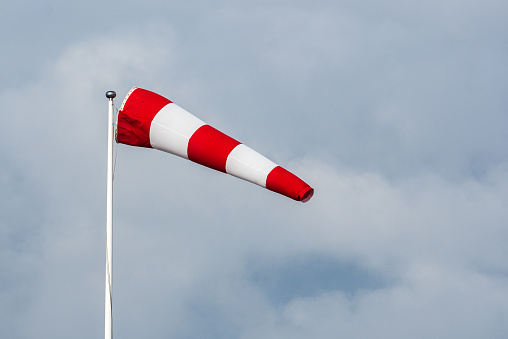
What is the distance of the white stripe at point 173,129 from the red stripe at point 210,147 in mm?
139

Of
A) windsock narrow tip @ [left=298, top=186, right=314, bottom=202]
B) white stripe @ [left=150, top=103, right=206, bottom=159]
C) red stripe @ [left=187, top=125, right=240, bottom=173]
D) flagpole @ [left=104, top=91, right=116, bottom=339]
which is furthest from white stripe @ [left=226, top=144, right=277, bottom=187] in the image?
flagpole @ [left=104, top=91, right=116, bottom=339]

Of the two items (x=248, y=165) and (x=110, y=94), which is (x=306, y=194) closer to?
(x=248, y=165)

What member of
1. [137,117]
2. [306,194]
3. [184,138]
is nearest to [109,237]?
[184,138]

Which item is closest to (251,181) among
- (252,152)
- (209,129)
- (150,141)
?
(252,152)

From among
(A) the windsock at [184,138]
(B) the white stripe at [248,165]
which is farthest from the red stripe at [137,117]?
(B) the white stripe at [248,165]

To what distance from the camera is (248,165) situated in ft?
38.0

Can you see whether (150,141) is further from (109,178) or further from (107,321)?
(107,321)

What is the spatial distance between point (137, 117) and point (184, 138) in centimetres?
100

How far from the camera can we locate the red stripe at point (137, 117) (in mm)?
12539

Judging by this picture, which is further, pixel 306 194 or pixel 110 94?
pixel 110 94

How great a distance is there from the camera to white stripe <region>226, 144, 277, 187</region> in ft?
37.6

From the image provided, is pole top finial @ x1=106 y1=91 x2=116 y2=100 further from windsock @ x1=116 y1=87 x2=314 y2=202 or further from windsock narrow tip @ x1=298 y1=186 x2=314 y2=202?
windsock narrow tip @ x1=298 y1=186 x2=314 y2=202

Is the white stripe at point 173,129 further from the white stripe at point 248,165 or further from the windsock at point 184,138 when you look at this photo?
the white stripe at point 248,165

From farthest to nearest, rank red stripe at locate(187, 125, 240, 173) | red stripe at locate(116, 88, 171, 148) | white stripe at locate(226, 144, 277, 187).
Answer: red stripe at locate(116, 88, 171, 148)
red stripe at locate(187, 125, 240, 173)
white stripe at locate(226, 144, 277, 187)
